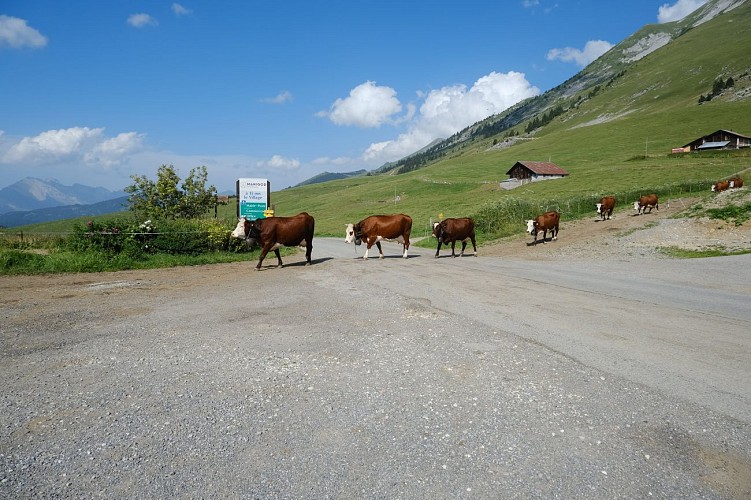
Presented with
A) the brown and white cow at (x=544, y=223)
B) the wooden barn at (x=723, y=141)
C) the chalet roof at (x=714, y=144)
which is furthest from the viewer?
the wooden barn at (x=723, y=141)

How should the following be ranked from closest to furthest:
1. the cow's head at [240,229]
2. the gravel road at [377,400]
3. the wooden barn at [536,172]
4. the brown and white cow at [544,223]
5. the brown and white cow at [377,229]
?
1. the gravel road at [377,400]
2. the cow's head at [240,229]
3. the brown and white cow at [377,229]
4. the brown and white cow at [544,223]
5. the wooden barn at [536,172]

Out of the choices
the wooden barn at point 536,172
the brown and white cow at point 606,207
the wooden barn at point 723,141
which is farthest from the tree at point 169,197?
the wooden barn at point 723,141

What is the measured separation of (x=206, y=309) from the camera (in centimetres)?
987

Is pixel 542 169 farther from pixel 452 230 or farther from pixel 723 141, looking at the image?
pixel 452 230

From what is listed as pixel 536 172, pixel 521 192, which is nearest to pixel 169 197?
pixel 521 192

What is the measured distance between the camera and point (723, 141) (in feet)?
306

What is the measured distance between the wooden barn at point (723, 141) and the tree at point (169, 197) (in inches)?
3966

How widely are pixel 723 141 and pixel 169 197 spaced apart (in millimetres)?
112642

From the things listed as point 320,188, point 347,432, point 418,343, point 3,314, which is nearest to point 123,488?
point 347,432

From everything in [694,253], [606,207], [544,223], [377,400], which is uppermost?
[606,207]

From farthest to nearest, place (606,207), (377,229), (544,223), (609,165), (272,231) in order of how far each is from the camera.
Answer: (609,165), (606,207), (544,223), (377,229), (272,231)

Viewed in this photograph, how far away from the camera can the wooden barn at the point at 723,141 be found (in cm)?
9112

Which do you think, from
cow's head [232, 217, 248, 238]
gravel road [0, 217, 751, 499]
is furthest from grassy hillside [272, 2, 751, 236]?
gravel road [0, 217, 751, 499]

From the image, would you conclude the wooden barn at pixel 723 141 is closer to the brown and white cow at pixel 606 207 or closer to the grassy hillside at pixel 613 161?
the grassy hillside at pixel 613 161
